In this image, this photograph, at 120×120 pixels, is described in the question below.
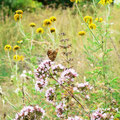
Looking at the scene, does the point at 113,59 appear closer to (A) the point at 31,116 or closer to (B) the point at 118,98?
(B) the point at 118,98

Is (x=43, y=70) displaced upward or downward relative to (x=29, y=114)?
upward

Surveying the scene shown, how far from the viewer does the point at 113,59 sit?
3260mm

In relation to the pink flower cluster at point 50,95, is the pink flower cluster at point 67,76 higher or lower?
higher

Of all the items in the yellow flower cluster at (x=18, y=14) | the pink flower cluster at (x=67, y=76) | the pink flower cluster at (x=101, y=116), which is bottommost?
the pink flower cluster at (x=101, y=116)

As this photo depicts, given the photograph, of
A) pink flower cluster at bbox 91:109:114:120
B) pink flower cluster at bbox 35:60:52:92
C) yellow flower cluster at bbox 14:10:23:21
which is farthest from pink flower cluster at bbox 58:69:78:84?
yellow flower cluster at bbox 14:10:23:21

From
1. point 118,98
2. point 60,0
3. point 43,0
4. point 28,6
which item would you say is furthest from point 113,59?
point 43,0

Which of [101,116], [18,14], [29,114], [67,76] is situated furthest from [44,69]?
[18,14]

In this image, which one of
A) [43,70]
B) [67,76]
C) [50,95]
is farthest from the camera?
[50,95]

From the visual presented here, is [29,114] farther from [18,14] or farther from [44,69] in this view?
[18,14]

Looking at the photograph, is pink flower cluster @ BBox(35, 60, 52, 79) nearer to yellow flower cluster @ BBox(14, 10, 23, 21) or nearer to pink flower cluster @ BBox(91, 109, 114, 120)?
pink flower cluster @ BBox(91, 109, 114, 120)

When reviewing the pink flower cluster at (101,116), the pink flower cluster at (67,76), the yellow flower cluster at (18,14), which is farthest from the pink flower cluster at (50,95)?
the yellow flower cluster at (18,14)

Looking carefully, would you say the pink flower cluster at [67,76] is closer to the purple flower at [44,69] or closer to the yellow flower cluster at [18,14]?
the purple flower at [44,69]

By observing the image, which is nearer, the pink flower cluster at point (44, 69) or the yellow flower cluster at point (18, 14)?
the pink flower cluster at point (44, 69)

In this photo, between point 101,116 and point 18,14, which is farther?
point 18,14
